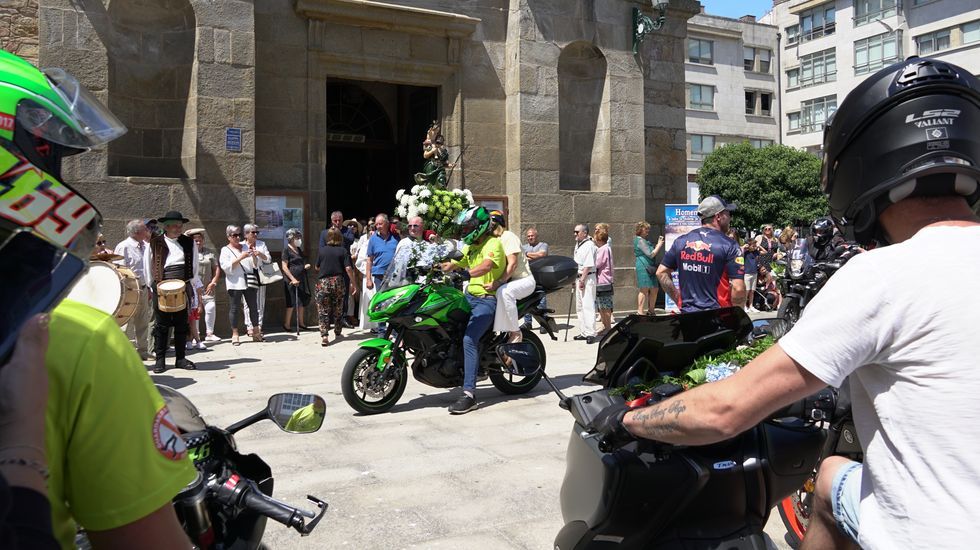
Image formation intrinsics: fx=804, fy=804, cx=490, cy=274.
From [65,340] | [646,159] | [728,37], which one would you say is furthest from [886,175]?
[728,37]

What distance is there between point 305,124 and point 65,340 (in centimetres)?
1243

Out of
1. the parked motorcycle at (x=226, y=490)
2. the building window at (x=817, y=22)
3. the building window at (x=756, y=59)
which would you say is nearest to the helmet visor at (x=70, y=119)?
the parked motorcycle at (x=226, y=490)

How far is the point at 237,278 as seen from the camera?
11.3 metres

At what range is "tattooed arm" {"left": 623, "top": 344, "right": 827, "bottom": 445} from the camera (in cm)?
161

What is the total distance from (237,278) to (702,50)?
46500mm

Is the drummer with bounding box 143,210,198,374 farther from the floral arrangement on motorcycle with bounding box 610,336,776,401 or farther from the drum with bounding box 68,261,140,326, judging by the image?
the floral arrangement on motorcycle with bounding box 610,336,776,401

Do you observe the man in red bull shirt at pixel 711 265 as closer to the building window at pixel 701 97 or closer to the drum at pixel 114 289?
the drum at pixel 114 289

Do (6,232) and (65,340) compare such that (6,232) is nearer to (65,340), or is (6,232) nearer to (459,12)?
(65,340)

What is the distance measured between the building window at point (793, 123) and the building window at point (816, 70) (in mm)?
1997

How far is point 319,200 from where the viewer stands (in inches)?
516

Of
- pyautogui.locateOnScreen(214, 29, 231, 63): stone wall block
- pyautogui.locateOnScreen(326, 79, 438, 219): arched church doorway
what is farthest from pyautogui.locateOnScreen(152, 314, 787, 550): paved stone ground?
pyautogui.locateOnScreen(326, 79, 438, 219): arched church doorway

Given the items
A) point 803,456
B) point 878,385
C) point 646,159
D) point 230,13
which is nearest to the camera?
point 878,385

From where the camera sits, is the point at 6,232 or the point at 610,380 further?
the point at 610,380

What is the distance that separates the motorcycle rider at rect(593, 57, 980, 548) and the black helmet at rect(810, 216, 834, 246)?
7.92m
